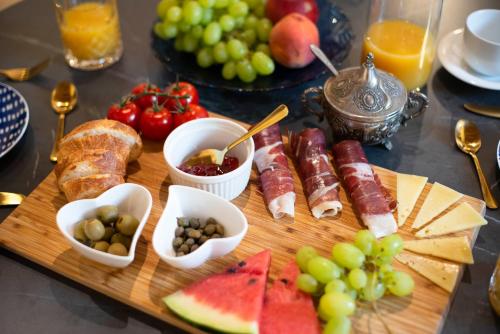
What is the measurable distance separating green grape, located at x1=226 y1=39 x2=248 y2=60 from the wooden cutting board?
47cm

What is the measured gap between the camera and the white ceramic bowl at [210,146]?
128 centimetres

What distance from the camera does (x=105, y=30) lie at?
1.79 metres

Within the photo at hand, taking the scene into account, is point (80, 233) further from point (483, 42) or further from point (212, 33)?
point (483, 42)

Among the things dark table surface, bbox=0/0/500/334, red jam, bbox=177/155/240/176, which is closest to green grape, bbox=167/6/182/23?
dark table surface, bbox=0/0/500/334

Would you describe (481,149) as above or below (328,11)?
below

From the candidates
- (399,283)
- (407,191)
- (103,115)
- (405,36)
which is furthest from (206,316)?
A: (405,36)

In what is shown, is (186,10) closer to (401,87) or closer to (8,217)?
(401,87)

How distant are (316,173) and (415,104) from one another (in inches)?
14.1

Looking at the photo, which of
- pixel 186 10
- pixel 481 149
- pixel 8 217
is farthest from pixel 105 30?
pixel 481 149

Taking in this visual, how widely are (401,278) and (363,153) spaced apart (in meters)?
0.44

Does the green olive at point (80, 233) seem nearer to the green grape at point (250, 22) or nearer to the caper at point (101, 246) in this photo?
the caper at point (101, 246)

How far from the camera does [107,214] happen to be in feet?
3.88

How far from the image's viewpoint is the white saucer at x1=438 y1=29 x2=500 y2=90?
166 centimetres

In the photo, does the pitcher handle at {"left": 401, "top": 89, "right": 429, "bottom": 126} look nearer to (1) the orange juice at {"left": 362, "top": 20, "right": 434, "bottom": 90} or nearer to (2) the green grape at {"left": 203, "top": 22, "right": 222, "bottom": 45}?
(1) the orange juice at {"left": 362, "top": 20, "right": 434, "bottom": 90}
